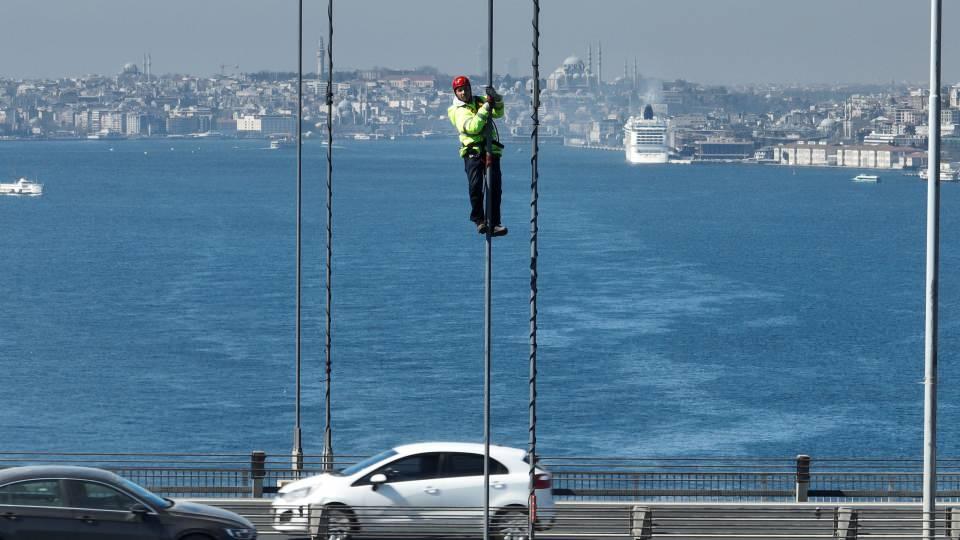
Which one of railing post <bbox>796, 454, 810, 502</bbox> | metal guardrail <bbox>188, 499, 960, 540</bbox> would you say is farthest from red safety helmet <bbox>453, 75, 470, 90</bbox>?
railing post <bbox>796, 454, 810, 502</bbox>

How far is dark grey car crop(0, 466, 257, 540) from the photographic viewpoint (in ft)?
44.3

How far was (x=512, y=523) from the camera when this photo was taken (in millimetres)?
15000

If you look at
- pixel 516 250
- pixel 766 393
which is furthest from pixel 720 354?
pixel 516 250

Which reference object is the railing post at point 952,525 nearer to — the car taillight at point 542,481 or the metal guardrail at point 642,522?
the metal guardrail at point 642,522

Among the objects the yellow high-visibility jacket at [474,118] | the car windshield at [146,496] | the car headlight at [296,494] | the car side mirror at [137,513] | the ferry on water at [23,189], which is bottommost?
the car headlight at [296,494]

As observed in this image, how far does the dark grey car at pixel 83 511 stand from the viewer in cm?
1351

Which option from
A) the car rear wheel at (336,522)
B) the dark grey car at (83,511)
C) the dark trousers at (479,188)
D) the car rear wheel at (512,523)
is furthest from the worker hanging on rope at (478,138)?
the dark grey car at (83,511)

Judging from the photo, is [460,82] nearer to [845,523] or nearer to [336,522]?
[336,522]

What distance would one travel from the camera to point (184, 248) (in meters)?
102

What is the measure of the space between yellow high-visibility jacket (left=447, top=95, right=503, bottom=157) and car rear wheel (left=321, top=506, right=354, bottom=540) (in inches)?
161

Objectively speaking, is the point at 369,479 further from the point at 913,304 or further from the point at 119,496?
the point at 913,304

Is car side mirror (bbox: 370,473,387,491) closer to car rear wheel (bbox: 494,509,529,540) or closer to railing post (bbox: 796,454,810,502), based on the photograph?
car rear wheel (bbox: 494,509,529,540)

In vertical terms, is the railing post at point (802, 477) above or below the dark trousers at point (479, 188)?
below

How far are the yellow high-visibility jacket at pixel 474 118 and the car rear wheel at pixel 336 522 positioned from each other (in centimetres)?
409
